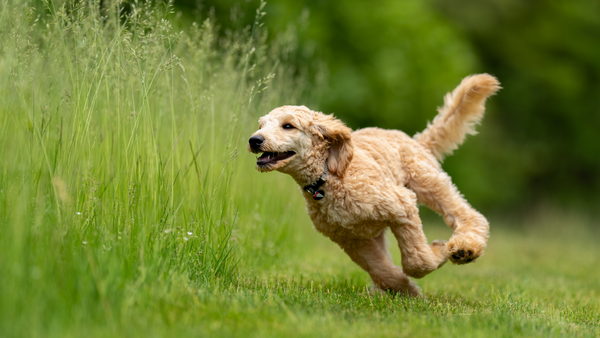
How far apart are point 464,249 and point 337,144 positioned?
4.12 ft

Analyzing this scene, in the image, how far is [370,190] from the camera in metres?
4.27

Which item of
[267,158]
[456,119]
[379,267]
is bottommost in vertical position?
[379,267]

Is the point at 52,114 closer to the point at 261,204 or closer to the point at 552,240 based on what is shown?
the point at 261,204

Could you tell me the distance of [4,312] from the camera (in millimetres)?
2619

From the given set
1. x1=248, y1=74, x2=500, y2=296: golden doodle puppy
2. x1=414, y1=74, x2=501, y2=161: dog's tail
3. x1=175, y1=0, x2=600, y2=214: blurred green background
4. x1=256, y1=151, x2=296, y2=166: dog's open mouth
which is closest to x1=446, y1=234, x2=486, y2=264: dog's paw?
x1=248, y1=74, x2=500, y2=296: golden doodle puppy

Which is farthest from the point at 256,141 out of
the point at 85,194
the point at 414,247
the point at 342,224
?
the point at 414,247

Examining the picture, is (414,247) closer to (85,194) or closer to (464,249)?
(464,249)

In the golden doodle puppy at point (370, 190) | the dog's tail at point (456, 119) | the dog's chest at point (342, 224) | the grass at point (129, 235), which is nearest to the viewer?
the grass at point (129, 235)

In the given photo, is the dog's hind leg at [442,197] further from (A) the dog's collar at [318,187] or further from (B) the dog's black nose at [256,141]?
(B) the dog's black nose at [256,141]

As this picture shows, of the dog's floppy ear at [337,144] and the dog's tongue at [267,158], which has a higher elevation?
the dog's floppy ear at [337,144]

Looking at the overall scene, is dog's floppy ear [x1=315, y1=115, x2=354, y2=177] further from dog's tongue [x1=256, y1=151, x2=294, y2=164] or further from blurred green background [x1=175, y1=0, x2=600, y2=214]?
blurred green background [x1=175, y1=0, x2=600, y2=214]

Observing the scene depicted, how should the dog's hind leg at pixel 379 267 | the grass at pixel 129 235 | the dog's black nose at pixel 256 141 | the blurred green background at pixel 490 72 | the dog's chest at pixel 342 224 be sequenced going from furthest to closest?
the blurred green background at pixel 490 72, the dog's hind leg at pixel 379 267, the dog's chest at pixel 342 224, the dog's black nose at pixel 256 141, the grass at pixel 129 235

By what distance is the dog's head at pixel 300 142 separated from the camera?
3.97 m

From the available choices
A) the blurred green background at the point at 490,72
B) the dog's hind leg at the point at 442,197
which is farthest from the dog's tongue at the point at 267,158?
the blurred green background at the point at 490,72
